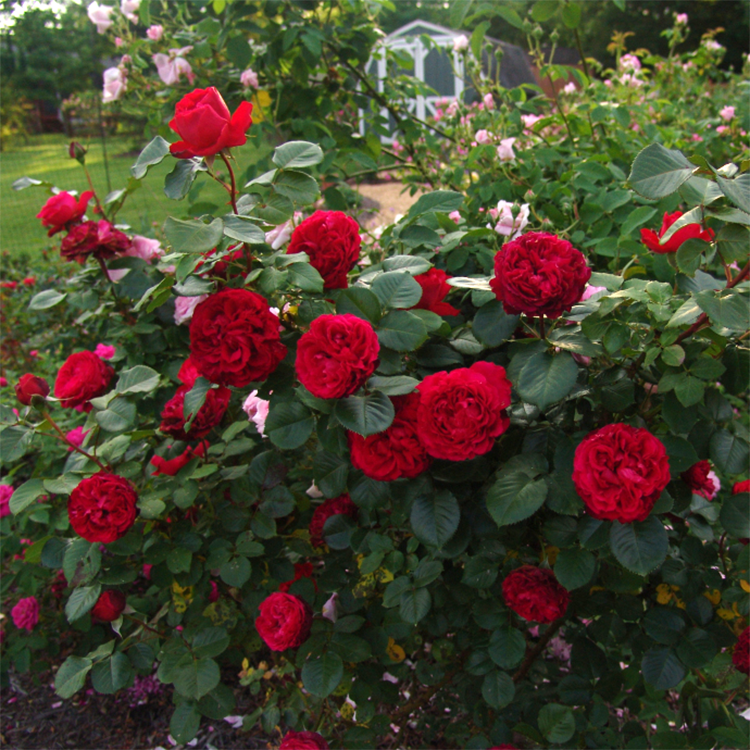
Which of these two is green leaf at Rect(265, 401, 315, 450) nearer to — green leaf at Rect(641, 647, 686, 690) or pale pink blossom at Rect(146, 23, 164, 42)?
green leaf at Rect(641, 647, 686, 690)

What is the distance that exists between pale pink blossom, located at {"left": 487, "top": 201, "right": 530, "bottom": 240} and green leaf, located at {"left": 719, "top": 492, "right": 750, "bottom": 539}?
598mm

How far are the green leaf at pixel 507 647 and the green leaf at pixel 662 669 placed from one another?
20cm

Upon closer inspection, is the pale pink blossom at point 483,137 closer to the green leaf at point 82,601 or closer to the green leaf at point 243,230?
the green leaf at point 243,230

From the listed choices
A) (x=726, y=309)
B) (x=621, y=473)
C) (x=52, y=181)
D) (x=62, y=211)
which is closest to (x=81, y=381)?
(x=62, y=211)

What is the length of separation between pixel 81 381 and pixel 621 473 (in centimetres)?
103

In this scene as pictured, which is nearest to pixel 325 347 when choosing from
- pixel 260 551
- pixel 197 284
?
pixel 197 284

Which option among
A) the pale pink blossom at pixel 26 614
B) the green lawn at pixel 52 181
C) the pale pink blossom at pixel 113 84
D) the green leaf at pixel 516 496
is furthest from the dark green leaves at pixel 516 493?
the green lawn at pixel 52 181

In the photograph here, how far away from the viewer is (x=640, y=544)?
79 cm

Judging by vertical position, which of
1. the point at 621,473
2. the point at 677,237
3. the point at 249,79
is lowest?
the point at 621,473

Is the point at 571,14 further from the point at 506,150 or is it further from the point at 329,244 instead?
the point at 329,244

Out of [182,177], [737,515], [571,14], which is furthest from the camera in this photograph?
[571,14]

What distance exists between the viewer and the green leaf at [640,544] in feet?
2.55

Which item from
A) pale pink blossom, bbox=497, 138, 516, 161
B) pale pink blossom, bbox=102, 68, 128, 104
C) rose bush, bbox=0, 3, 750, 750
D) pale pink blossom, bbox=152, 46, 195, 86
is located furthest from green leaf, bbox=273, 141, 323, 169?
pale pink blossom, bbox=102, 68, 128, 104

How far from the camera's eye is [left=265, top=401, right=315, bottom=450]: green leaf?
86 centimetres
